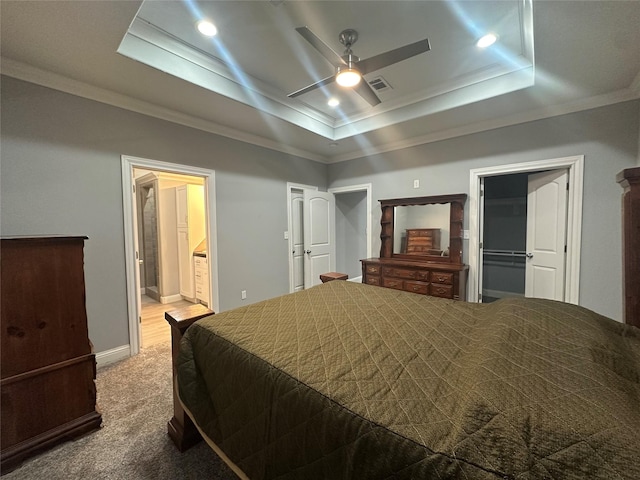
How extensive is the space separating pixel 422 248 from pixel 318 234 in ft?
5.90

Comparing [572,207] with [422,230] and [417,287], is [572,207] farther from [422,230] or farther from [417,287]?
[417,287]

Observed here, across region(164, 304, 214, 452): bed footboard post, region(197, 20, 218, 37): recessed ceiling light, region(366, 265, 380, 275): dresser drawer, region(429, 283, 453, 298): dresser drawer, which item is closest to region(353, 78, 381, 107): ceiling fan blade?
region(197, 20, 218, 37): recessed ceiling light

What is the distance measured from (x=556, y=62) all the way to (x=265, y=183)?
11.1 feet

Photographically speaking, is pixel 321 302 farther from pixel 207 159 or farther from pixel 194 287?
pixel 194 287

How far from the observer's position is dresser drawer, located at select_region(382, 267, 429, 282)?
3548 millimetres

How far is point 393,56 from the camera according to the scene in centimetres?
187

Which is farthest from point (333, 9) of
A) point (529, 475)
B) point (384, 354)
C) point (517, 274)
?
point (517, 274)

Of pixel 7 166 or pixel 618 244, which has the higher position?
pixel 7 166

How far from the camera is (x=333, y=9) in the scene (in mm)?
1937

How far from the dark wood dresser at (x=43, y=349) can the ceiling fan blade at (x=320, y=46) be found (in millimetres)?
1920

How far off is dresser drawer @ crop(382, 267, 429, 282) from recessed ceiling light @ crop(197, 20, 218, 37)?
3.23 metres

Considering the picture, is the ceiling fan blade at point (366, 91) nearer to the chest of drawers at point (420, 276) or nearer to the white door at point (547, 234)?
the chest of drawers at point (420, 276)

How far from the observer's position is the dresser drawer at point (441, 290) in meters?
3.35

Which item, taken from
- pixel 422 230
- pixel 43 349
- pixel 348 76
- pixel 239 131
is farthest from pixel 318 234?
pixel 43 349
